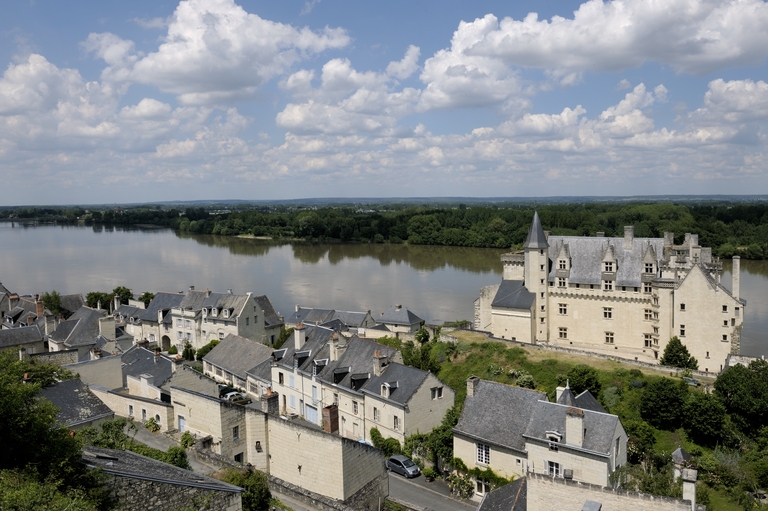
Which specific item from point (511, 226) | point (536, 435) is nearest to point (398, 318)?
point (536, 435)

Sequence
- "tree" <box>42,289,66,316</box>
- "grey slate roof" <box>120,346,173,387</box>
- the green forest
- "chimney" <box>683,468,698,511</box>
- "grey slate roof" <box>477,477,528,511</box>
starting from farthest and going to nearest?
the green forest, "tree" <box>42,289,66,316</box>, "grey slate roof" <box>120,346,173,387</box>, "grey slate roof" <box>477,477,528,511</box>, "chimney" <box>683,468,698,511</box>

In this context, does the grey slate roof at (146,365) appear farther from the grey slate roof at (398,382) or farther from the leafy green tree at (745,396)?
the leafy green tree at (745,396)

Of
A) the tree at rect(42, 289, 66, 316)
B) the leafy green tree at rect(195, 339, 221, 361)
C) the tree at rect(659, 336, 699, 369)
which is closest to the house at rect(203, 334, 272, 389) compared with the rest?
the leafy green tree at rect(195, 339, 221, 361)

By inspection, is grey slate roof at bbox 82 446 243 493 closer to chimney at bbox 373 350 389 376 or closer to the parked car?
the parked car

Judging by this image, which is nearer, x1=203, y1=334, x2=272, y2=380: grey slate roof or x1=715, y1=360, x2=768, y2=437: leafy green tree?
x1=715, y1=360, x2=768, y2=437: leafy green tree

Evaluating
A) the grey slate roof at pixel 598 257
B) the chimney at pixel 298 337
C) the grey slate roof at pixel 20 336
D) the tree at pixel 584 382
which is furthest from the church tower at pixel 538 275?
the grey slate roof at pixel 20 336

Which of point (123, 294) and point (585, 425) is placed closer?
point (585, 425)

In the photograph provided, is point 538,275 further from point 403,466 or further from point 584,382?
point 403,466

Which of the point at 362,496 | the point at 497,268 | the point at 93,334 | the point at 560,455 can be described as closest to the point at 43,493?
the point at 362,496
